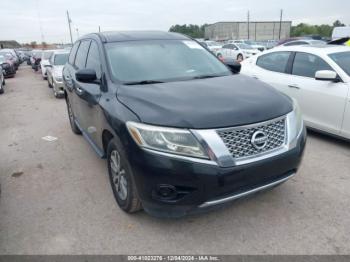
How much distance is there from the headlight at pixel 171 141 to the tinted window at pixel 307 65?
3.52m

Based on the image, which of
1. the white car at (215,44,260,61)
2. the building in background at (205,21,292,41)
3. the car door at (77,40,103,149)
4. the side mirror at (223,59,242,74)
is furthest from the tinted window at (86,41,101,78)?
the building in background at (205,21,292,41)

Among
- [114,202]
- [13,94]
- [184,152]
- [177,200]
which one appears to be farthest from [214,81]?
[13,94]

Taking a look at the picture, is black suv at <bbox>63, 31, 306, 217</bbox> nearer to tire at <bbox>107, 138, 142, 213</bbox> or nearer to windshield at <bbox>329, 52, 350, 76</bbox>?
tire at <bbox>107, 138, 142, 213</bbox>

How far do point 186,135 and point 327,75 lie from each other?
3.25 m

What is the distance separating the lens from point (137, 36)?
13.7 ft

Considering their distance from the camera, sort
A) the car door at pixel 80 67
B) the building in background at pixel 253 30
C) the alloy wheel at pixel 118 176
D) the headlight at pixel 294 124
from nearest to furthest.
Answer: the headlight at pixel 294 124
the alloy wheel at pixel 118 176
the car door at pixel 80 67
the building in background at pixel 253 30

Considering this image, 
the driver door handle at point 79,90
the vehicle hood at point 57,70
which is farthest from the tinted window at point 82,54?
the vehicle hood at point 57,70

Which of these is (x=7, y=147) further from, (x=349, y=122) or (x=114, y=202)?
(x=349, y=122)

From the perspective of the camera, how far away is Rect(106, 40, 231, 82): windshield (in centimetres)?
354

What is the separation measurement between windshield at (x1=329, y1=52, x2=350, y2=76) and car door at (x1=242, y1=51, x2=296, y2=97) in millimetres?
815

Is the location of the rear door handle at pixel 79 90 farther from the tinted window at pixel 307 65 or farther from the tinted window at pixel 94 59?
the tinted window at pixel 307 65

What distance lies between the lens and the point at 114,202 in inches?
141

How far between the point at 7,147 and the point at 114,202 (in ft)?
10.4

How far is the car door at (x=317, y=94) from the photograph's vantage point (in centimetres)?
482
